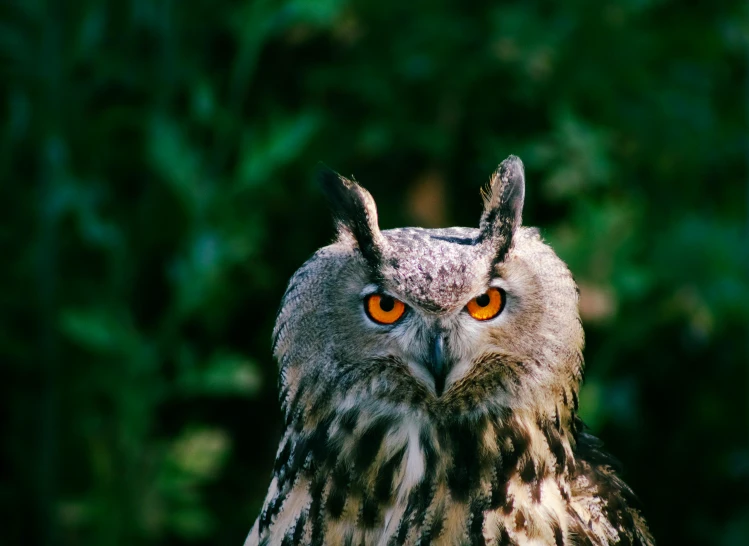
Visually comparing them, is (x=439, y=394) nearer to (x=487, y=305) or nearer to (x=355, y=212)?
(x=487, y=305)

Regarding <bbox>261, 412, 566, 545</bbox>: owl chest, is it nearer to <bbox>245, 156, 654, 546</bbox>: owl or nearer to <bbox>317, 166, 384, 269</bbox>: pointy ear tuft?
<bbox>245, 156, 654, 546</bbox>: owl

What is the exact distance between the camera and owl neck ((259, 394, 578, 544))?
4.33ft

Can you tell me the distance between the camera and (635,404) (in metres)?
3.15

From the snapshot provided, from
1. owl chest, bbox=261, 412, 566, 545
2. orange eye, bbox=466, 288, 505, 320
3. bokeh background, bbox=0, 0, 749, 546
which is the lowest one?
owl chest, bbox=261, 412, 566, 545

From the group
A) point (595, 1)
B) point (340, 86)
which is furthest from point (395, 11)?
point (595, 1)

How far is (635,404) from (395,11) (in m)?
1.47

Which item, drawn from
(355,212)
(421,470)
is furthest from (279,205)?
(421,470)

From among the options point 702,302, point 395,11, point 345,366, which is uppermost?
point 395,11

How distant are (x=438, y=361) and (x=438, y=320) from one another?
64 mm

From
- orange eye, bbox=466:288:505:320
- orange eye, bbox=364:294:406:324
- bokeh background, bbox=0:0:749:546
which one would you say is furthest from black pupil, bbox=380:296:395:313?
bokeh background, bbox=0:0:749:546

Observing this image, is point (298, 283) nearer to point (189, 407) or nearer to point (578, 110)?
point (189, 407)

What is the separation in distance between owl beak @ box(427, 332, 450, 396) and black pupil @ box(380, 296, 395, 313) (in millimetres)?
80

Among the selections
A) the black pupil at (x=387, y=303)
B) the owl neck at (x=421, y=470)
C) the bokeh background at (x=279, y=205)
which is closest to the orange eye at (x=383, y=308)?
the black pupil at (x=387, y=303)

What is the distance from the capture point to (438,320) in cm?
133
